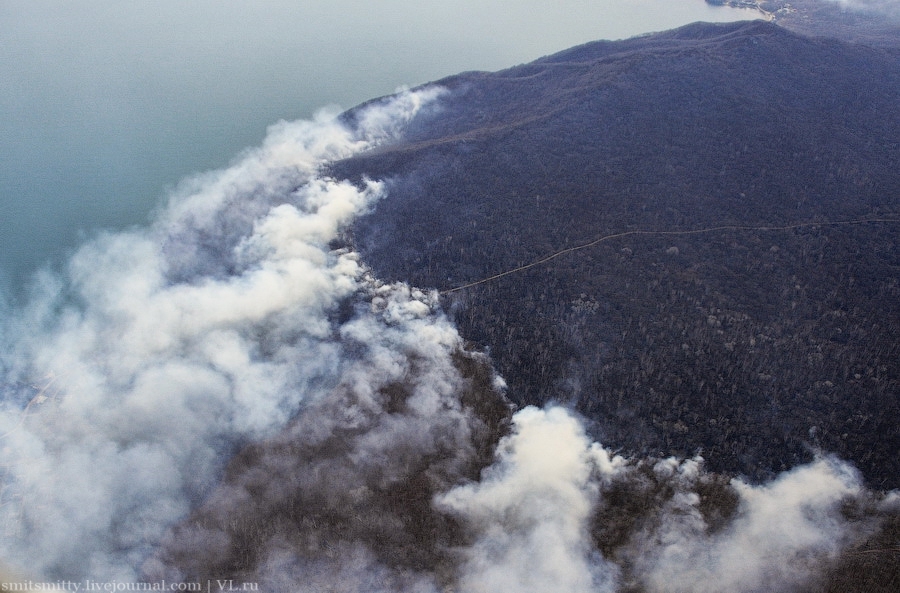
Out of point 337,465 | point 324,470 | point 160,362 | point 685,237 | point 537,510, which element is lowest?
point 537,510

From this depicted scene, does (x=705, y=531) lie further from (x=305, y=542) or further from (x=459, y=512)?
(x=305, y=542)

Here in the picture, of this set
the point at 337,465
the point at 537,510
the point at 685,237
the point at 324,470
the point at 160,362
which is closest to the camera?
the point at 537,510

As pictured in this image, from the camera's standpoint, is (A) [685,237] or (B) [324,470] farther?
(A) [685,237]

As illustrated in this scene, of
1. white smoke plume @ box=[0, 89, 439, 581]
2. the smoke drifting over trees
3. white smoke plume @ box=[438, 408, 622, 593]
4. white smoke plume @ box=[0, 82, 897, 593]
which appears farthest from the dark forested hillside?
white smoke plume @ box=[0, 89, 439, 581]

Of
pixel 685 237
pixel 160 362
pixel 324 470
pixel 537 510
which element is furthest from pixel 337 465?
pixel 685 237

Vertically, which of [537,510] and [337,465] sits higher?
[337,465]

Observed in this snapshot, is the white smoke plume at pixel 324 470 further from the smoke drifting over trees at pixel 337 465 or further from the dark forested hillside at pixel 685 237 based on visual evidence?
the dark forested hillside at pixel 685 237

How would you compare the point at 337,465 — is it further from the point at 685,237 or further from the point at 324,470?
the point at 685,237
